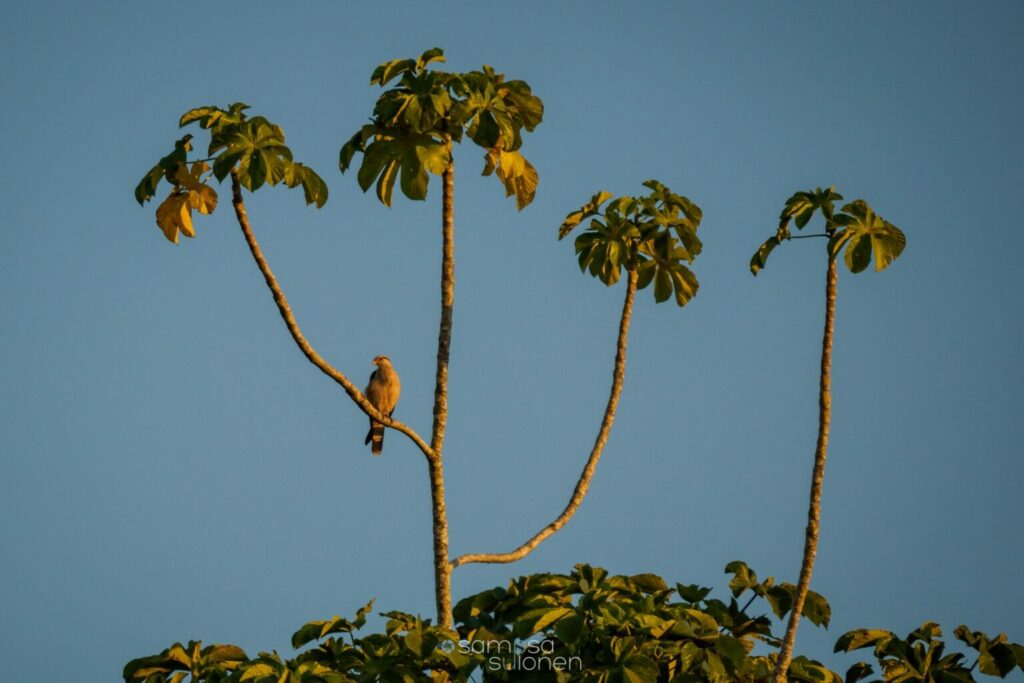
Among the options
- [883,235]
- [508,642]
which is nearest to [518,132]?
[883,235]

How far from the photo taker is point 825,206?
2367cm

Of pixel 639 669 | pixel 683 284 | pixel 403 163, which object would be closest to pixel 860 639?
pixel 639 669

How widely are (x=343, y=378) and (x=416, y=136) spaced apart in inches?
156

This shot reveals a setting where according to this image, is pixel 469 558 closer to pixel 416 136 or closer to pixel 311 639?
pixel 311 639

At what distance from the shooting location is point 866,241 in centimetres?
2316

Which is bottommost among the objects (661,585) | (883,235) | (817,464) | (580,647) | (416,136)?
(580,647)

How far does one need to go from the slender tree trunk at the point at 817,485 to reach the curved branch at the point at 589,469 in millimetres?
4328

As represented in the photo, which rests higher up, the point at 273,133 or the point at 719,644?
the point at 273,133

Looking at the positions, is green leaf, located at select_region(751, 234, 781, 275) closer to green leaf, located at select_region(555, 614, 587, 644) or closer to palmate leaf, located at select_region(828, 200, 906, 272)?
palmate leaf, located at select_region(828, 200, 906, 272)

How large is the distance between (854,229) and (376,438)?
1221 centimetres

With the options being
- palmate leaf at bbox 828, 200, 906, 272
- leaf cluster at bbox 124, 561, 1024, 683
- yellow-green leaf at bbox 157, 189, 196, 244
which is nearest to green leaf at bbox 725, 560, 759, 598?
leaf cluster at bbox 124, 561, 1024, 683

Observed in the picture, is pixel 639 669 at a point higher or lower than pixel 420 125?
lower

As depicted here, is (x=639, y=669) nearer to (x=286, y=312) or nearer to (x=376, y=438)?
(x=286, y=312)

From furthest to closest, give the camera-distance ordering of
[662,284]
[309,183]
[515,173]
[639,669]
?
[662,284]
[515,173]
[309,183]
[639,669]
